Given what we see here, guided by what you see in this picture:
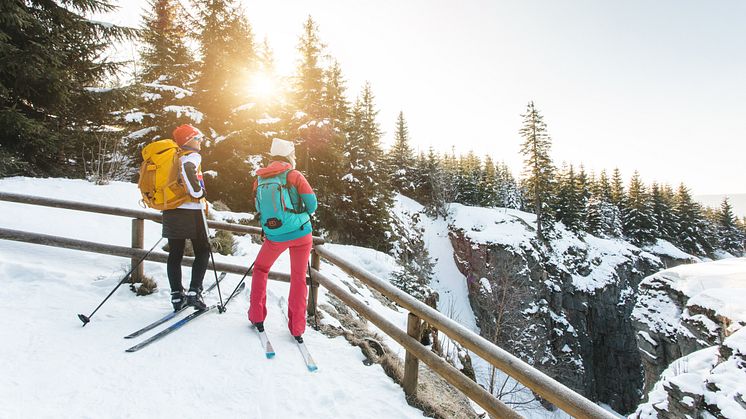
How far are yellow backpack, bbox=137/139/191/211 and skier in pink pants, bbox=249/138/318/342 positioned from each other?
0.93 m

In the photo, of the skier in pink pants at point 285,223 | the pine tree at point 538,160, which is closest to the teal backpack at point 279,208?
the skier in pink pants at point 285,223

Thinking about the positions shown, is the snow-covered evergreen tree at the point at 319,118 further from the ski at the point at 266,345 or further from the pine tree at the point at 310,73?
the ski at the point at 266,345

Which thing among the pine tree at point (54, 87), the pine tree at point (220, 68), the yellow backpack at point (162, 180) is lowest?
the yellow backpack at point (162, 180)

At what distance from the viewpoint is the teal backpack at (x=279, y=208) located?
3928 millimetres

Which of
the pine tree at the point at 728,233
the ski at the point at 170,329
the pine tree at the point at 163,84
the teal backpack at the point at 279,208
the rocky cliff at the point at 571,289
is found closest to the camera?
the ski at the point at 170,329

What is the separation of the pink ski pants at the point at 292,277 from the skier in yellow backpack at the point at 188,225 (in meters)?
0.81

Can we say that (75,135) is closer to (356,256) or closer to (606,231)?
(356,256)

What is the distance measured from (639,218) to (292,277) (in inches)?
2521

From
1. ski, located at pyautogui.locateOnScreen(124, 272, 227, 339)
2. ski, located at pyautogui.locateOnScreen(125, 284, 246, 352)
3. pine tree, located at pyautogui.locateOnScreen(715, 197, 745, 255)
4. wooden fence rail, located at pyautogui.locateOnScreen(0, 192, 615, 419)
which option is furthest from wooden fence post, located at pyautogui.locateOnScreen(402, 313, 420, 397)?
pine tree, located at pyautogui.locateOnScreen(715, 197, 745, 255)

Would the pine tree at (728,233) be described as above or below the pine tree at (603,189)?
below

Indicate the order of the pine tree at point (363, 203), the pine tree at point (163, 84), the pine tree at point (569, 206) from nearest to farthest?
the pine tree at point (163, 84), the pine tree at point (363, 203), the pine tree at point (569, 206)

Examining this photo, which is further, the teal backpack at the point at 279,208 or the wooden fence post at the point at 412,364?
the teal backpack at the point at 279,208

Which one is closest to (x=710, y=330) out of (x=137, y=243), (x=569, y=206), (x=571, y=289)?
(x=137, y=243)

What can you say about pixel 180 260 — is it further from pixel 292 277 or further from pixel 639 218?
pixel 639 218
